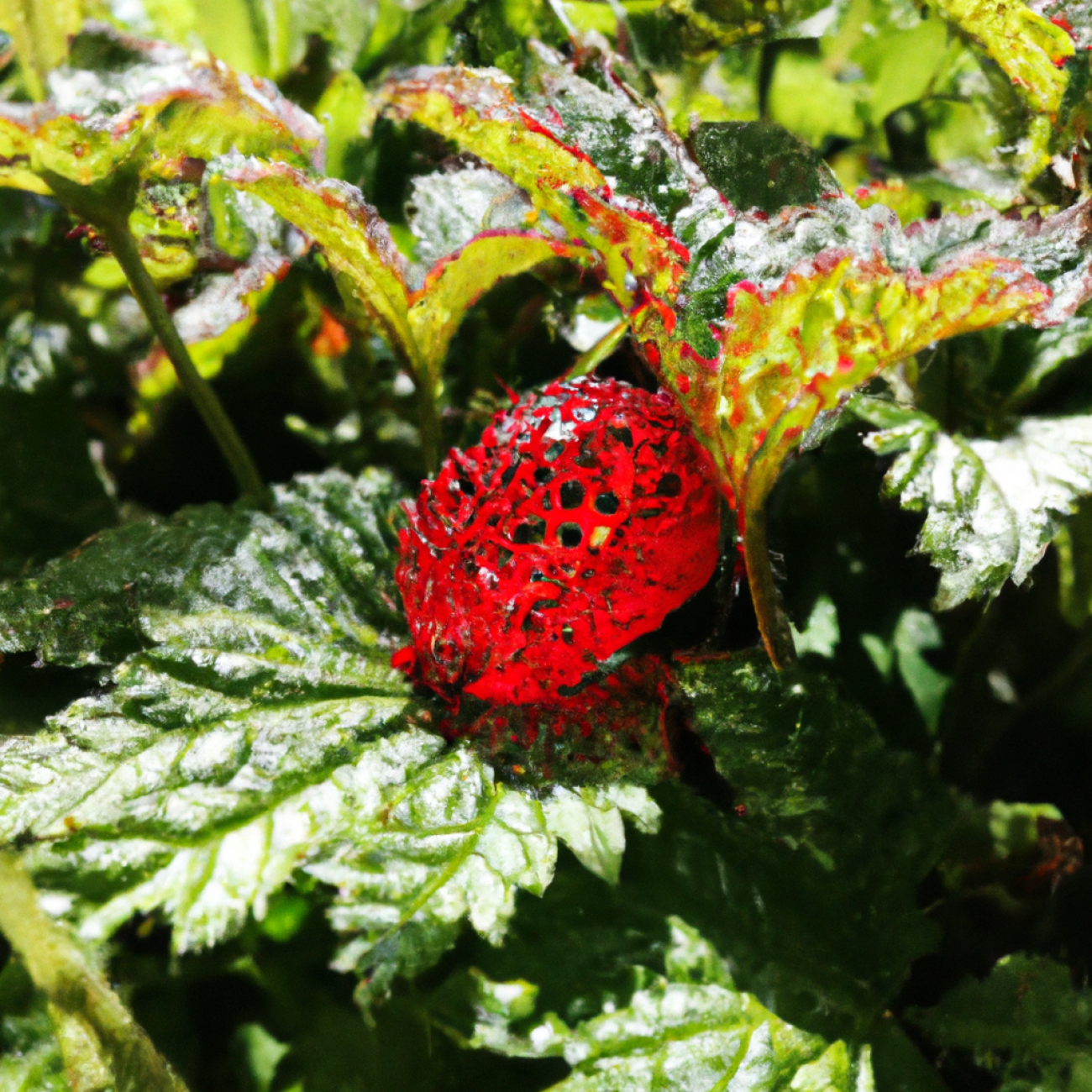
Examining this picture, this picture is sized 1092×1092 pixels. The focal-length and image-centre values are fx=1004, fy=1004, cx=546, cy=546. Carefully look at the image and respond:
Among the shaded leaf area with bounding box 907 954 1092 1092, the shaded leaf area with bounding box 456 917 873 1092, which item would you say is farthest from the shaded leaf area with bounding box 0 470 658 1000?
the shaded leaf area with bounding box 907 954 1092 1092

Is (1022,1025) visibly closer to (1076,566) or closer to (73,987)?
(1076,566)

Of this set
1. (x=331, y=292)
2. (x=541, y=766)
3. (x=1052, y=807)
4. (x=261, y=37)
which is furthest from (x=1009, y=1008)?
(x=261, y=37)

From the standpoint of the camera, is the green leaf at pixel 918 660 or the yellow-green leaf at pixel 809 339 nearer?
the yellow-green leaf at pixel 809 339

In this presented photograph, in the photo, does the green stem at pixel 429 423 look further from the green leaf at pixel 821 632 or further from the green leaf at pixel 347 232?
the green leaf at pixel 821 632

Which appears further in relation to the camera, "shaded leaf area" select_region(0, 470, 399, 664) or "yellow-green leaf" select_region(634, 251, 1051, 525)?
"shaded leaf area" select_region(0, 470, 399, 664)

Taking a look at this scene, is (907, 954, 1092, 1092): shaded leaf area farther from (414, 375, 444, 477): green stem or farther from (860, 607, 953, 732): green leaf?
(414, 375, 444, 477): green stem

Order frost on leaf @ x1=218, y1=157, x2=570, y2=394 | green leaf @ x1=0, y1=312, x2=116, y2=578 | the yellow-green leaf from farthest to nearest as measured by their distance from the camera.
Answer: green leaf @ x1=0, y1=312, x2=116, y2=578 → frost on leaf @ x1=218, y1=157, x2=570, y2=394 → the yellow-green leaf

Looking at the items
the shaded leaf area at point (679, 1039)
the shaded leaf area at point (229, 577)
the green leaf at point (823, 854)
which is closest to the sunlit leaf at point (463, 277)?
the shaded leaf area at point (229, 577)

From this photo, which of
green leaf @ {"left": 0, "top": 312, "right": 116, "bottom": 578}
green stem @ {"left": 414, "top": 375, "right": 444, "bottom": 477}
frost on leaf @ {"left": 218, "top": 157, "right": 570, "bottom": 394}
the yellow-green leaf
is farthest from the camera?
green leaf @ {"left": 0, "top": 312, "right": 116, "bottom": 578}
